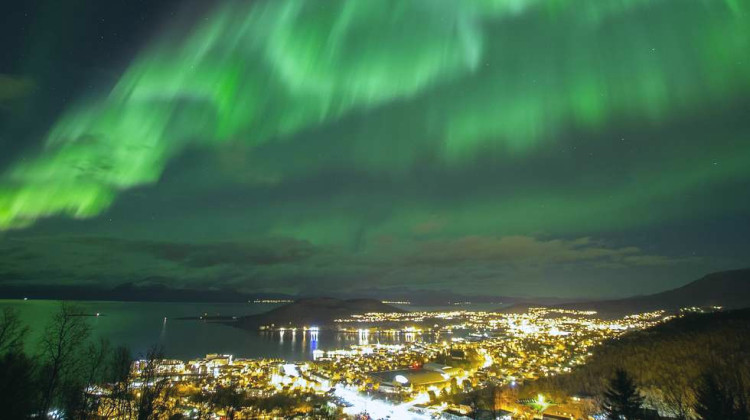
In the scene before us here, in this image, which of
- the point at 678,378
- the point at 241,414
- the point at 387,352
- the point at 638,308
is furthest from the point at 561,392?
the point at 638,308

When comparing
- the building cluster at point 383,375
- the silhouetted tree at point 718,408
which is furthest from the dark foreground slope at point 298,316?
the silhouetted tree at point 718,408

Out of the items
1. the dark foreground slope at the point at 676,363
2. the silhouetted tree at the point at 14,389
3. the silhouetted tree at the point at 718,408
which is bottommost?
the dark foreground slope at the point at 676,363

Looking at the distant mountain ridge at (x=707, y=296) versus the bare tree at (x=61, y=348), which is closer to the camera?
the bare tree at (x=61, y=348)

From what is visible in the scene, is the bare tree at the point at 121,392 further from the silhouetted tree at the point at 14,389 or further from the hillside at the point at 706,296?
the hillside at the point at 706,296

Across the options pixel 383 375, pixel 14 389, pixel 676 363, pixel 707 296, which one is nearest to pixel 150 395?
pixel 14 389

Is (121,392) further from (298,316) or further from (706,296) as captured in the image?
(706,296)

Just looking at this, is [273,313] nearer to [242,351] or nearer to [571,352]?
[242,351]

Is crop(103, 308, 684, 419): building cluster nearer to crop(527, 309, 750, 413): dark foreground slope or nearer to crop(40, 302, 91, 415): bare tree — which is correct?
crop(527, 309, 750, 413): dark foreground slope
